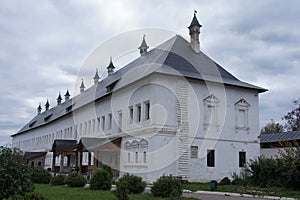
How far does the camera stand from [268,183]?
60.3ft

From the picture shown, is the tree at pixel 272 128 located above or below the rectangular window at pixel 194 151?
above

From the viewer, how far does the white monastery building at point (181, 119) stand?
2398 centimetres

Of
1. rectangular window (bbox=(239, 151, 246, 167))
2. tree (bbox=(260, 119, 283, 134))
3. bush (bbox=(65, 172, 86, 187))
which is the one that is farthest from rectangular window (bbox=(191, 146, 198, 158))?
tree (bbox=(260, 119, 283, 134))

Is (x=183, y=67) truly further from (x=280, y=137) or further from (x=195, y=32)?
(x=280, y=137)

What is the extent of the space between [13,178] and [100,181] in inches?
321

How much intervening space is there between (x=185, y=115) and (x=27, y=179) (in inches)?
620

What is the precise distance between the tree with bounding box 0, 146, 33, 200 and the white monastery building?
1380 centimetres

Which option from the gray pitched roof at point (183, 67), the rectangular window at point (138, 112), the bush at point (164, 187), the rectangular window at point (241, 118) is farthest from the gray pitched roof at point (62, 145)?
the bush at point (164, 187)

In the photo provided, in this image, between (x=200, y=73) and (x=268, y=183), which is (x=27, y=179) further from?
(x=200, y=73)

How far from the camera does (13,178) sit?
984 centimetres

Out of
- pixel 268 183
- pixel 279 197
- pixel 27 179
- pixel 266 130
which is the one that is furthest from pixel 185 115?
pixel 266 130

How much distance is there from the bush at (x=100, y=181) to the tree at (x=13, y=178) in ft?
24.8

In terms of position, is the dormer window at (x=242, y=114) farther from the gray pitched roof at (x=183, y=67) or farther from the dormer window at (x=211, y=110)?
the dormer window at (x=211, y=110)

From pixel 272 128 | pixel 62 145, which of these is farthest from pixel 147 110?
pixel 272 128
